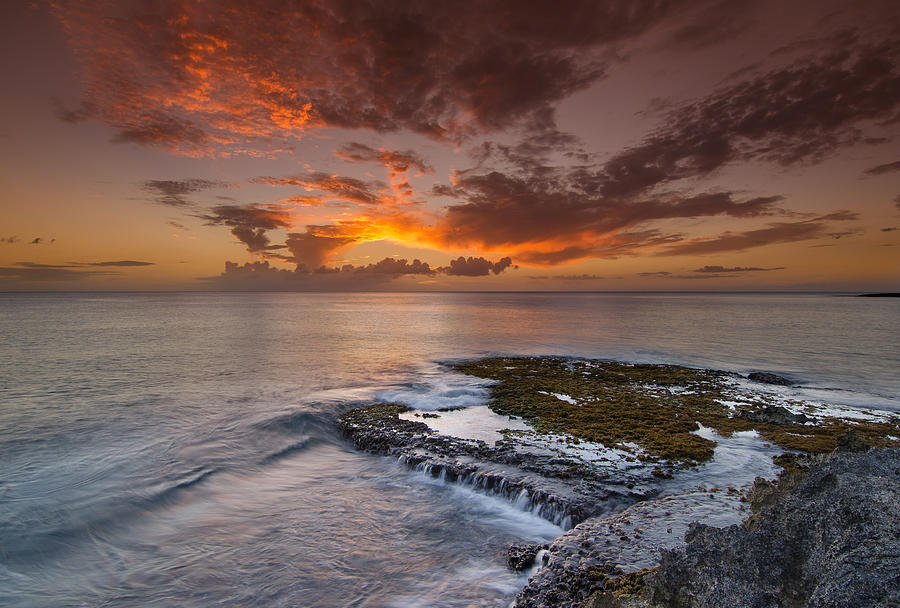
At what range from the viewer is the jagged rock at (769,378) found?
28.2 meters

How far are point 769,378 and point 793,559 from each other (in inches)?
1128

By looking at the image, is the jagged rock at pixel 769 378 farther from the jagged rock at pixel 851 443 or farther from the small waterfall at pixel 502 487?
the small waterfall at pixel 502 487

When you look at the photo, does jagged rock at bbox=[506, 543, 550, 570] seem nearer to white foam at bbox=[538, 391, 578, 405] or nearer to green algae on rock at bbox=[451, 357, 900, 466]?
green algae on rock at bbox=[451, 357, 900, 466]

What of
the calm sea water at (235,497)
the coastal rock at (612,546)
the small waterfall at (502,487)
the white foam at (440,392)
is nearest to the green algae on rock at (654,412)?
the white foam at (440,392)

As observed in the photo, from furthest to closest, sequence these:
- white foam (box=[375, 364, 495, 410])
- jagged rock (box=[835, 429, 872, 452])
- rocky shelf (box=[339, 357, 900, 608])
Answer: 1. white foam (box=[375, 364, 495, 410])
2. jagged rock (box=[835, 429, 872, 452])
3. rocky shelf (box=[339, 357, 900, 608])

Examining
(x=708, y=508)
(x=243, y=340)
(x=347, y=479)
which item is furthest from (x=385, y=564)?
(x=243, y=340)

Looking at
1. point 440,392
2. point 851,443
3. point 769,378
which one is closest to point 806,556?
point 851,443

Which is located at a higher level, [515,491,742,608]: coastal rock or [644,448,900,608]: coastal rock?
[644,448,900,608]: coastal rock

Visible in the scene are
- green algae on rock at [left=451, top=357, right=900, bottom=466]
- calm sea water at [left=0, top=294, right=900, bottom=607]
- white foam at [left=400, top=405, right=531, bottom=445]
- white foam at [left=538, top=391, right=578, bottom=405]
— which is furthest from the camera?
white foam at [left=538, top=391, right=578, bottom=405]

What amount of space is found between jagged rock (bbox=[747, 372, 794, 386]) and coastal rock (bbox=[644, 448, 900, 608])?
25827mm

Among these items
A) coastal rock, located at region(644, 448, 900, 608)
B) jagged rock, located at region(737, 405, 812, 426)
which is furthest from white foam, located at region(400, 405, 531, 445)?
jagged rock, located at region(737, 405, 812, 426)

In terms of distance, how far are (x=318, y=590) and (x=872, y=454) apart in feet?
37.5

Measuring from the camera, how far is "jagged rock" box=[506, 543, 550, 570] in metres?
9.23

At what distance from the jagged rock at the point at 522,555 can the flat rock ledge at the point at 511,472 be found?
1380mm
